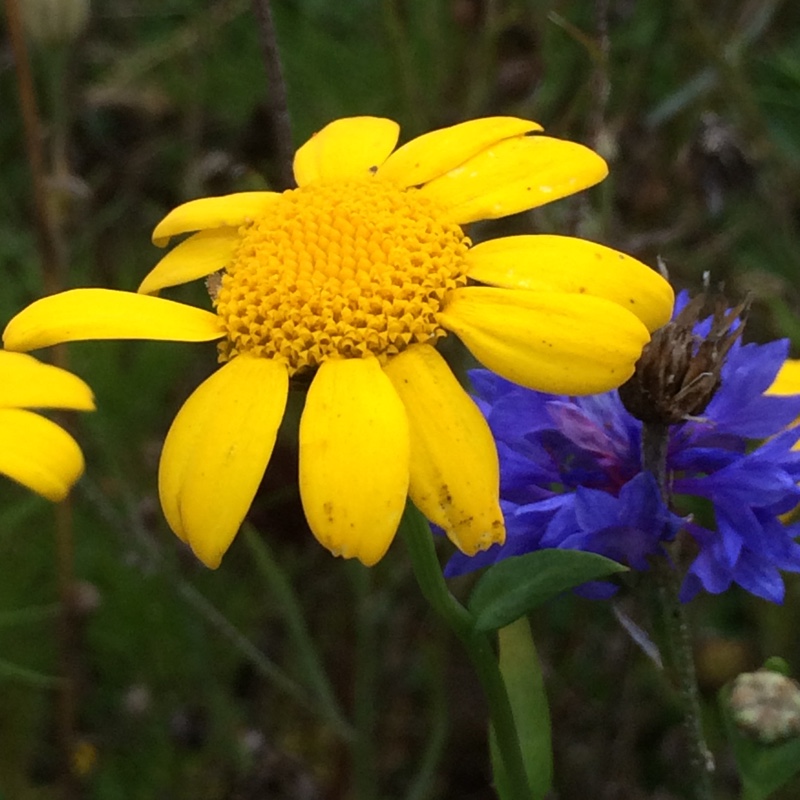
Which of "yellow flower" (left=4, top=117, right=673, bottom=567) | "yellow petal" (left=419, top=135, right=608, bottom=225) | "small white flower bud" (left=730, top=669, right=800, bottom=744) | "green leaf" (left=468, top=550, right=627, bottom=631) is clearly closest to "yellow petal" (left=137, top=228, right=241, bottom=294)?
"yellow flower" (left=4, top=117, right=673, bottom=567)

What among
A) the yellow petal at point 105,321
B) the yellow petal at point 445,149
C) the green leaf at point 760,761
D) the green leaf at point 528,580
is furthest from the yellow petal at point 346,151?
the green leaf at point 760,761

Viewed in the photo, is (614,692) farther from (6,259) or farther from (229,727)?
(6,259)

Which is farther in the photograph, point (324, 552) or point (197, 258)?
point (324, 552)

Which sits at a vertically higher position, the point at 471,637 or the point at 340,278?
the point at 340,278

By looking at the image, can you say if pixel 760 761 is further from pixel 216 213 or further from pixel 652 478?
pixel 216 213

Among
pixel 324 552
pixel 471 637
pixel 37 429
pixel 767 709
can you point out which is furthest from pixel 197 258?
pixel 324 552

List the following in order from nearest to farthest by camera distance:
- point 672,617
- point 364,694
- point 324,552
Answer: point 672,617
point 364,694
point 324,552

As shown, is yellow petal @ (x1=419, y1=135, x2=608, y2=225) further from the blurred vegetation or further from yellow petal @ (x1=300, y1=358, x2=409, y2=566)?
the blurred vegetation
